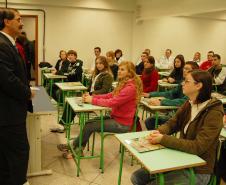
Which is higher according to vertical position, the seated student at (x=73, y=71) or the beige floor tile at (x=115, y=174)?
the seated student at (x=73, y=71)

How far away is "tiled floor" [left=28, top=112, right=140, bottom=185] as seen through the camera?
271cm

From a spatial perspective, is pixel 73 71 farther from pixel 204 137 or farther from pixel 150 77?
pixel 204 137

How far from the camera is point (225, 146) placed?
221 cm

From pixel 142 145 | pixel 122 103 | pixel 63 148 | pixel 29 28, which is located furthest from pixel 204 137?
pixel 29 28

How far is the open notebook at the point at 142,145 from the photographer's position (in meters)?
1.72

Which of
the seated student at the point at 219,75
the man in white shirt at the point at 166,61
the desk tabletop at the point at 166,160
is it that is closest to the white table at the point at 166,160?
the desk tabletop at the point at 166,160

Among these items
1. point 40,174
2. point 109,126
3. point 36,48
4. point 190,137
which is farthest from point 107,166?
point 36,48

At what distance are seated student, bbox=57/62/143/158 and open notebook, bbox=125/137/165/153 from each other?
92 centimetres

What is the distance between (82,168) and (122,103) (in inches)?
33.9

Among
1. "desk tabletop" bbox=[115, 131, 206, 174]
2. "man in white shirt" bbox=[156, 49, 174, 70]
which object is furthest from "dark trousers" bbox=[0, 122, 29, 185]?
"man in white shirt" bbox=[156, 49, 174, 70]

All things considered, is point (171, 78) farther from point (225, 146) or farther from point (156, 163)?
point (156, 163)

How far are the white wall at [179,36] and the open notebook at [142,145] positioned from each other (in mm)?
7262

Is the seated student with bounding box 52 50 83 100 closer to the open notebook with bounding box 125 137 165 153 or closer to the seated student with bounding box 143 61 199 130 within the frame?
the seated student with bounding box 143 61 199 130

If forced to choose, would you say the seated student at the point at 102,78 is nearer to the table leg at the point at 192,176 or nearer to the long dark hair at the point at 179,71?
the long dark hair at the point at 179,71
